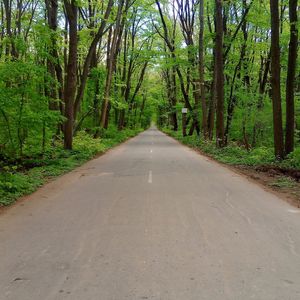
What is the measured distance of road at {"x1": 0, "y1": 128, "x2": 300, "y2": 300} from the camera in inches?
166

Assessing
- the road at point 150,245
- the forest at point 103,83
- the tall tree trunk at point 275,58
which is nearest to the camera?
the road at point 150,245

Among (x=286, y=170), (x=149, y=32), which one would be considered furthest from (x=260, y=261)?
(x=149, y=32)

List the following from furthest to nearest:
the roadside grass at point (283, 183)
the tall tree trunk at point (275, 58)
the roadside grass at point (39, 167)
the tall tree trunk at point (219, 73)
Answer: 1. the tall tree trunk at point (219, 73)
2. the tall tree trunk at point (275, 58)
3. the roadside grass at point (283, 183)
4. the roadside grass at point (39, 167)

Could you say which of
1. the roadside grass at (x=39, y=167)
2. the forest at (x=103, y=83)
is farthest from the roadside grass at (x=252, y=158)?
the roadside grass at (x=39, y=167)

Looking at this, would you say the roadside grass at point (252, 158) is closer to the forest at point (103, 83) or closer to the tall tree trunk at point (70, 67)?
the forest at point (103, 83)

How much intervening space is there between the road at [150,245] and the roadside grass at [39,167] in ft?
2.03

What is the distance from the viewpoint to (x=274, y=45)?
51.2ft

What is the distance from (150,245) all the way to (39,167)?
10.4m

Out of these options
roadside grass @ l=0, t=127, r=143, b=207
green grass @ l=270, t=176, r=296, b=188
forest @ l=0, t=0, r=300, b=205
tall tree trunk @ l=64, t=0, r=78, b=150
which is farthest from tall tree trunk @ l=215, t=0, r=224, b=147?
green grass @ l=270, t=176, r=296, b=188

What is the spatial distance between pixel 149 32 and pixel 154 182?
32.9 meters

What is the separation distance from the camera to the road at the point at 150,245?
4.21 m

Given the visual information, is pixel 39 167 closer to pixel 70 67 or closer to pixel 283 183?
pixel 70 67

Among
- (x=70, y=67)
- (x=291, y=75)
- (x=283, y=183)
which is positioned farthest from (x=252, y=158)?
(x=70, y=67)

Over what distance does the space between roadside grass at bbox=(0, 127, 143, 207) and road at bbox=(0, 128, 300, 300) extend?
0.62 metres
